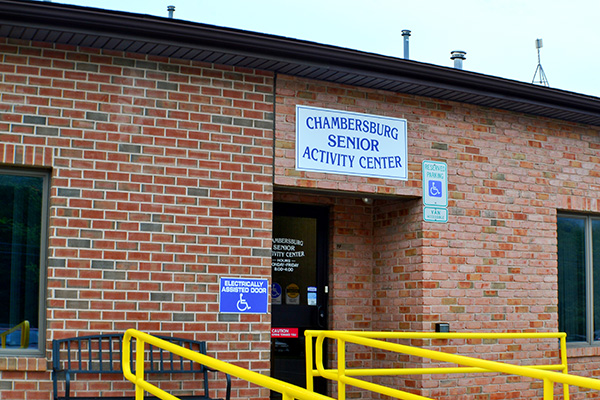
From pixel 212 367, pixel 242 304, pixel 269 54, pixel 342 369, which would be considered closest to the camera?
pixel 212 367

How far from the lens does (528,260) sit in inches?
336

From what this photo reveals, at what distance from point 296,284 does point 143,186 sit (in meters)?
2.32

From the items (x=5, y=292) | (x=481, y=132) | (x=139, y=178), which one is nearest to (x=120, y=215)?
(x=139, y=178)

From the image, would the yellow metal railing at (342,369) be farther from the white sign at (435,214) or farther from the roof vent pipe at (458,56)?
the roof vent pipe at (458,56)

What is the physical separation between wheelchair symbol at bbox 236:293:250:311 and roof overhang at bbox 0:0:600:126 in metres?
2.15

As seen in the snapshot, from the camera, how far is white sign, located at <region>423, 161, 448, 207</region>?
794 centimetres

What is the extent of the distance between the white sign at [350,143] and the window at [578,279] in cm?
259

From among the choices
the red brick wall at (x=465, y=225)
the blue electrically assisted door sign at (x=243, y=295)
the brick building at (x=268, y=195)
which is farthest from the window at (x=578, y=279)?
the blue electrically assisted door sign at (x=243, y=295)

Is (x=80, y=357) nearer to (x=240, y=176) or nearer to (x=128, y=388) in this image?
(x=128, y=388)

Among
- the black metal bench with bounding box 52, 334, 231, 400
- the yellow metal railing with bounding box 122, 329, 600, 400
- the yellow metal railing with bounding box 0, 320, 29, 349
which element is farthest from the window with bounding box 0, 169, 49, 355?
the yellow metal railing with bounding box 122, 329, 600, 400

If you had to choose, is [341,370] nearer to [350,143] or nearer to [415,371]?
[415,371]

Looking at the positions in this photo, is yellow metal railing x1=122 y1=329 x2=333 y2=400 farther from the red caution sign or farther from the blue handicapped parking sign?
the blue handicapped parking sign

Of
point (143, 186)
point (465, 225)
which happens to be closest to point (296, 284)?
point (465, 225)

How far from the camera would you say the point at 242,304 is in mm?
6922
